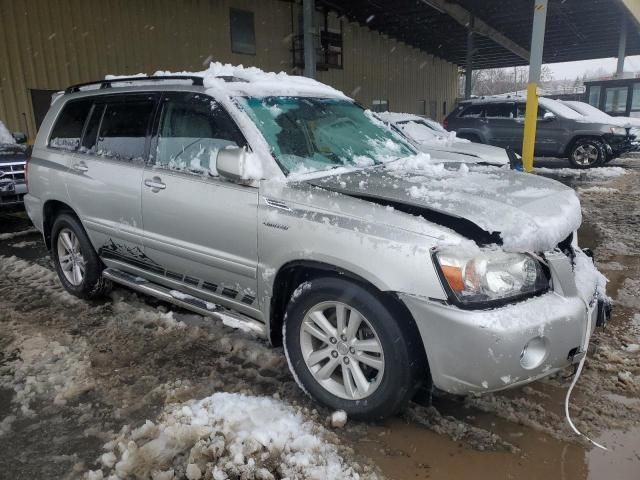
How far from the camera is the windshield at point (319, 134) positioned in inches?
121

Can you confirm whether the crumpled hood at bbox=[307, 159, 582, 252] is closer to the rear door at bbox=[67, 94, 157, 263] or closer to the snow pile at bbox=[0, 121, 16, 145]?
the rear door at bbox=[67, 94, 157, 263]

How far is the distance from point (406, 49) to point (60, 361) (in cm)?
2310

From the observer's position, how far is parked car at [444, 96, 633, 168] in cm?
1296

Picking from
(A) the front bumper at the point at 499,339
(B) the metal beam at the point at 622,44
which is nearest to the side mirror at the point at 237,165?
(A) the front bumper at the point at 499,339

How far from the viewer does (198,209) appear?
3154 mm

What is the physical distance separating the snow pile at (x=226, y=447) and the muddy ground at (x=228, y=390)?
9 centimetres

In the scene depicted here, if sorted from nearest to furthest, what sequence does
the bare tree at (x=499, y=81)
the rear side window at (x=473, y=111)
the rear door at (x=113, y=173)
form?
the rear door at (x=113, y=173)
the rear side window at (x=473, y=111)
the bare tree at (x=499, y=81)

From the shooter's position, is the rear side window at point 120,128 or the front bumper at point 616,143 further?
the front bumper at point 616,143

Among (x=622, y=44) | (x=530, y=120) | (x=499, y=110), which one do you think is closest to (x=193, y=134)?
(x=530, y=120)

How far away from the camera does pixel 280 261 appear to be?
2.76 m

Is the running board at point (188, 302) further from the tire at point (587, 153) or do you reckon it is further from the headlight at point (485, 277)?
the tire at point (587, 153)

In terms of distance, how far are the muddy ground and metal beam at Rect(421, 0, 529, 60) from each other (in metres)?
14.8

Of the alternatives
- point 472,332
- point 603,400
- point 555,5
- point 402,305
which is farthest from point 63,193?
point 555,5

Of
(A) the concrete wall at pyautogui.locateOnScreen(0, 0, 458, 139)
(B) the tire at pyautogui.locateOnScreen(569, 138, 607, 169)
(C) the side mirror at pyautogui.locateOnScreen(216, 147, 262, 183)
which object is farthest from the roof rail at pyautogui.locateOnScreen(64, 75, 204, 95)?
(B) the tire at pyautogui.locateOnScreen(569, 138, 607, 169)
